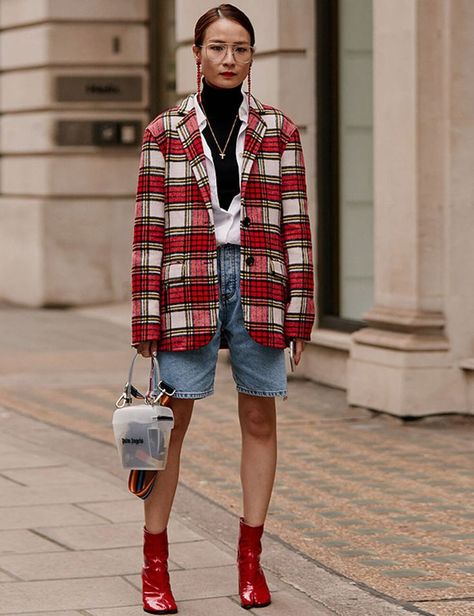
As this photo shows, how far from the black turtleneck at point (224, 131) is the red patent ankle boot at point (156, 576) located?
1.08m

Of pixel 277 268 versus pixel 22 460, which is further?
pixel 22 460

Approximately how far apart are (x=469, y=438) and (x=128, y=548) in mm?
3072

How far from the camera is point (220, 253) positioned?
17.2ft

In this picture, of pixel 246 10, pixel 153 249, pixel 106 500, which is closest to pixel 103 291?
pixel 246 10

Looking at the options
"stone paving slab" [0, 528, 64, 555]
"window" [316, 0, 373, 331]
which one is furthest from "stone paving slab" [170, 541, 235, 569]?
"window" [316, 0, 373, 331]

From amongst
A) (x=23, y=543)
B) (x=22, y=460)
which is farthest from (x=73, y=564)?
(x=22, y=460)

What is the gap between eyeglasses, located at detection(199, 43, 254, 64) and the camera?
5148 mm

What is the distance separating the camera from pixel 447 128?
9.01m

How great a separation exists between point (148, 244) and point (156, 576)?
3.45 feet

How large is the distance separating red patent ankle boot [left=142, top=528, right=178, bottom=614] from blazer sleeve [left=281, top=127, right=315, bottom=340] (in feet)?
2.55

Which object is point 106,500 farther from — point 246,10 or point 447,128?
point 246,10

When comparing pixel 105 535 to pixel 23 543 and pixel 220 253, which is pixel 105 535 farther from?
pixel 220 253

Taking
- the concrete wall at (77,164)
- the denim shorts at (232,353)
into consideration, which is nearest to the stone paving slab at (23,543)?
the denim shorts at (232,353)

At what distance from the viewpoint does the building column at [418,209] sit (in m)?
9.01
